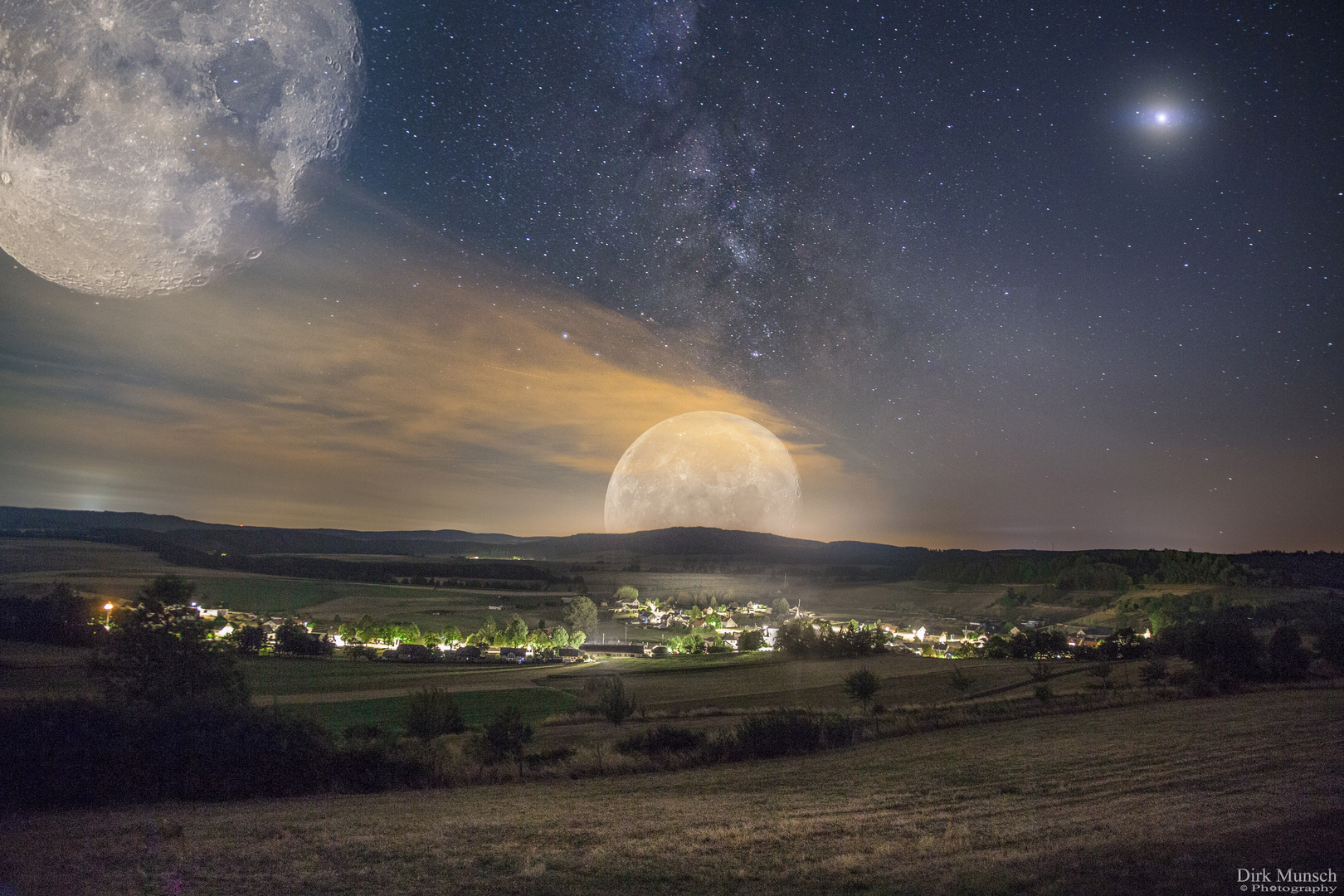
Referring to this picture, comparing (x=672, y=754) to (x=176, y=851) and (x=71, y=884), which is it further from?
(x=71, y=884)

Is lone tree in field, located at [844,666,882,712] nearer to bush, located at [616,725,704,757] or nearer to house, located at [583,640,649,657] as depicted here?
bush, located at [616,725,704,757]

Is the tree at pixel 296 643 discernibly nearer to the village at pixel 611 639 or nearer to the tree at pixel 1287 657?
the village at pixel 611 639

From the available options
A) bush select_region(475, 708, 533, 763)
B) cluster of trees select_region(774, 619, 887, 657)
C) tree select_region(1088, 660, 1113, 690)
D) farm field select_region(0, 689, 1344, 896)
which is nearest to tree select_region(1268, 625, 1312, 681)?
tree select_region(1088, 660, 1113, 690)

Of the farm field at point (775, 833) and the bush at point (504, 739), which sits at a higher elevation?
the farm field at point (775, 833)

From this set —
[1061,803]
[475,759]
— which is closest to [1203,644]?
[1061,803]

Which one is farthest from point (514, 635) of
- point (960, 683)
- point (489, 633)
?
point (960, 683)

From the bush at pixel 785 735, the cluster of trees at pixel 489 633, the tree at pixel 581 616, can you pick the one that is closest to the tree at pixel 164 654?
the bush at pixel 785 735
